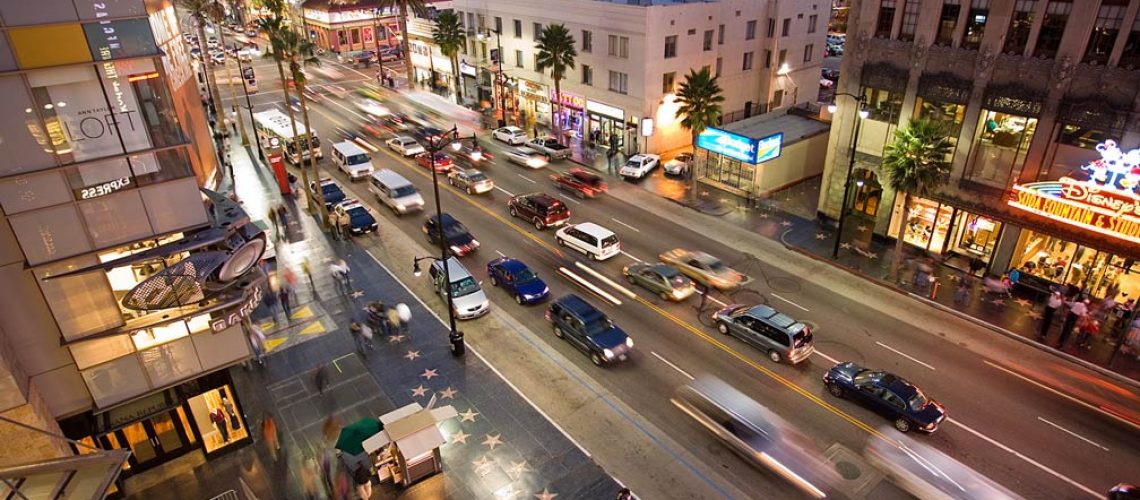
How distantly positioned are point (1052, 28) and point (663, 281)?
19280 mm

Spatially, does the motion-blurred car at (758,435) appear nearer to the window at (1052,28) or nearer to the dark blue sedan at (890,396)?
the dark blue sedan at (890,396)

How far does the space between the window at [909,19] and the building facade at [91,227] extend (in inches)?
1215

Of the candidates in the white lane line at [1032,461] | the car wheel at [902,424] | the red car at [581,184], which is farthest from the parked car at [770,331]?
the red car at [581,184]

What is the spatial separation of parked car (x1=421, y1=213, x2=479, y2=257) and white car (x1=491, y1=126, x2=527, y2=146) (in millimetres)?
17153

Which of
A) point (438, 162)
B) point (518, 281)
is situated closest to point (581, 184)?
point (438, 162)

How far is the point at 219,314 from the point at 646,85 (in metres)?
35.7

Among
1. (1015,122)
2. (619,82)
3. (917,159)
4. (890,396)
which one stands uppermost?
(1015,122)

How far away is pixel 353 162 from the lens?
1767 inches

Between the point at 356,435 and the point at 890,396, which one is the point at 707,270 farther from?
the point at 356,435

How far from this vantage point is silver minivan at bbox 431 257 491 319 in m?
27.2

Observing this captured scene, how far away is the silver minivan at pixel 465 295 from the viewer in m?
27.2

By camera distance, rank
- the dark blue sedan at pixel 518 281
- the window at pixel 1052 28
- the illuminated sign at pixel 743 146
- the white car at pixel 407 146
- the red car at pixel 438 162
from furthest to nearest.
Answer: the white car at pixel 407 146
the red car at pixel 438 162
the illuminated sign at pixel 743 146
the dark blue sedan at pixel 518 281
the window at pixel 1052 28

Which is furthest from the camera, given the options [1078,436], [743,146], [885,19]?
[743,146]

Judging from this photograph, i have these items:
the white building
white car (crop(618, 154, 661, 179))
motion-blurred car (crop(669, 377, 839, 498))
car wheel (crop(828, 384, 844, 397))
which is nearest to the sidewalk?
motion-blurred car (crop(669, 377, 839, 498))
